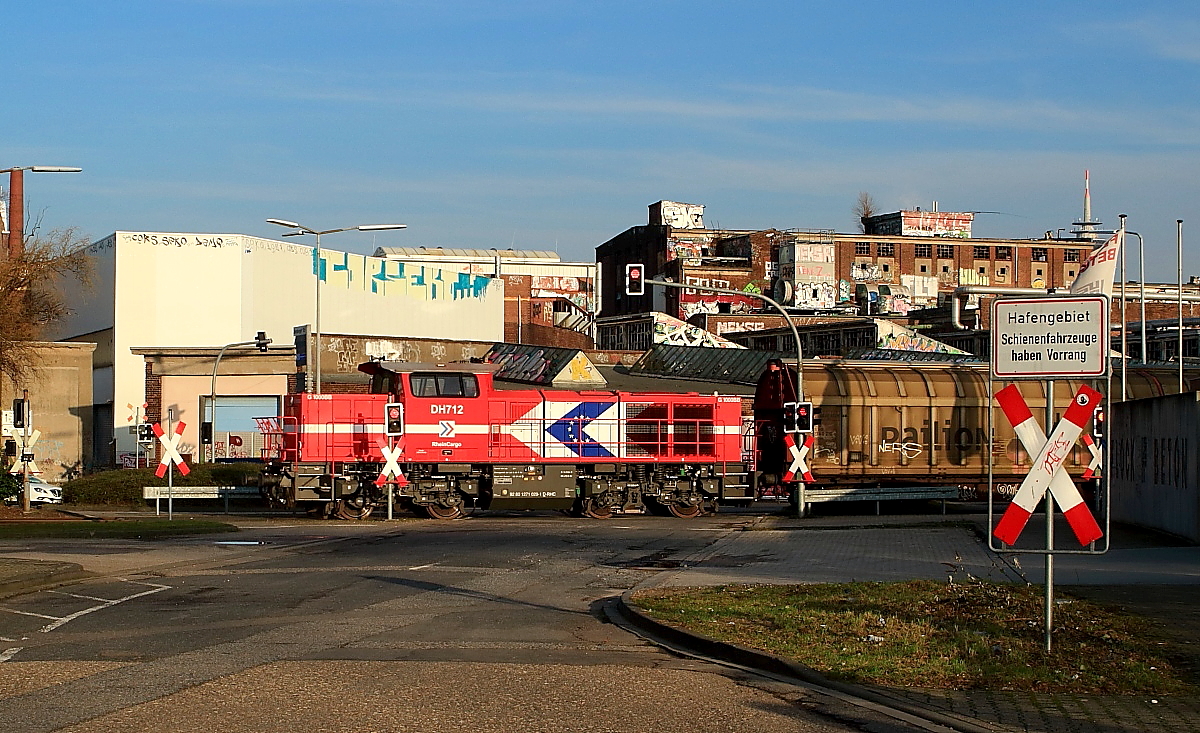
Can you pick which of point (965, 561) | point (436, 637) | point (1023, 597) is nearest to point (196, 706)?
point (436, 637)

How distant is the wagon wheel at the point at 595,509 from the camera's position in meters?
33.7

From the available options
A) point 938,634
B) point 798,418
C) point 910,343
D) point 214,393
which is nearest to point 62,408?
point 214,393

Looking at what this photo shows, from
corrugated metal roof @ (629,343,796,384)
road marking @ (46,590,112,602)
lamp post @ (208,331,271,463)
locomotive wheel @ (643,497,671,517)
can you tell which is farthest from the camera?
corrugated metal roof @ (629,343,796,384)

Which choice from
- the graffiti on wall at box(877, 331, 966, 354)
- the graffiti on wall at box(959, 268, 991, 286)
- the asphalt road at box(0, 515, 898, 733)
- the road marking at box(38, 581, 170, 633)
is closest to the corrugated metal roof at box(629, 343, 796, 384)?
the graffiti on wall at box(877, 331, 966, 354)

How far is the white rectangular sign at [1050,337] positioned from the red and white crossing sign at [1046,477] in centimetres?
Result: 34

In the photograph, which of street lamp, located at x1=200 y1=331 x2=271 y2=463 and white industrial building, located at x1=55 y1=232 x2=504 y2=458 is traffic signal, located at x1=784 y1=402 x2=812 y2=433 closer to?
street lamp, located at x1=200 y1=331 x2=271 y2=463

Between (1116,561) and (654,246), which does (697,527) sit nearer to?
(1116,561)

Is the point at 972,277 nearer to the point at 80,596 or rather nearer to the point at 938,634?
the point at 80,596

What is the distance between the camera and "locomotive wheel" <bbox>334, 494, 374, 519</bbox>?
A: 3266 centimetres

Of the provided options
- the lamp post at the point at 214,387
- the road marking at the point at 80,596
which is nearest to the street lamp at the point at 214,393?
the lamp post at the point at 214,387

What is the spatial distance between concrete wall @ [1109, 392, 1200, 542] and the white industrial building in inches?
1771

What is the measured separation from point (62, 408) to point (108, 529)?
37549mm

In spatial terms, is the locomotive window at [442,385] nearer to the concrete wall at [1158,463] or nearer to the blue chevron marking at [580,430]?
the blue chevron marking at [580,430]

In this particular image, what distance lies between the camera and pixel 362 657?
11.4 meters
